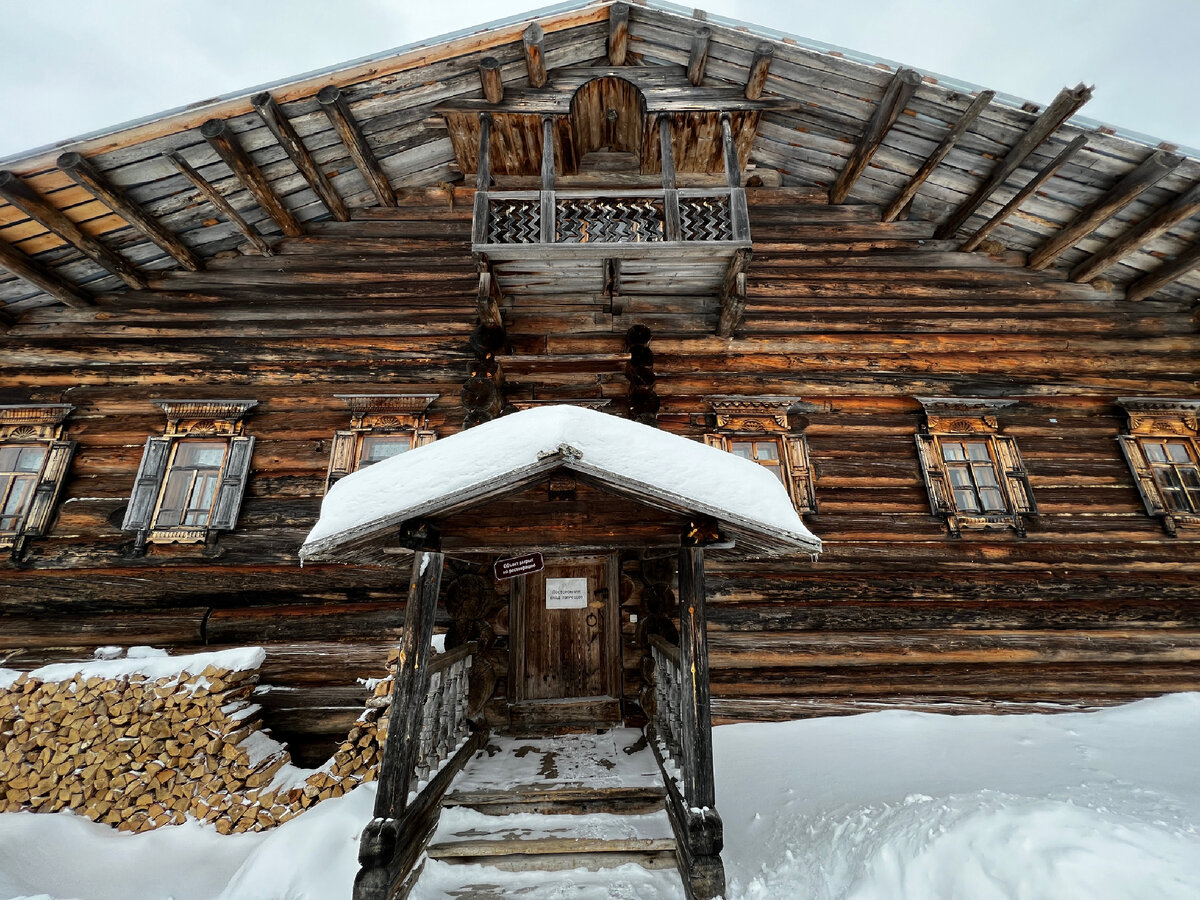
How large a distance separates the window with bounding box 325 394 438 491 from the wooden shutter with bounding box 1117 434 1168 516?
931cm

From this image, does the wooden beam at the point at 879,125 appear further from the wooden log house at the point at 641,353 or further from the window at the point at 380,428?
the window at the point at 380,428

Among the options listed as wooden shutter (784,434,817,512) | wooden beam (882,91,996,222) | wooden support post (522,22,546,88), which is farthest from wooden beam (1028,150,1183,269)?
wooden support post (522,22,546,88)

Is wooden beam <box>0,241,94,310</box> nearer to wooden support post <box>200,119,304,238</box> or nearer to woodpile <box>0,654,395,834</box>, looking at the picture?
wooden support post <box>200,119,304,238</box>

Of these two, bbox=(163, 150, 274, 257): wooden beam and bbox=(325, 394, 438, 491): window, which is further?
bbox=(325, 394, 438, 491): window

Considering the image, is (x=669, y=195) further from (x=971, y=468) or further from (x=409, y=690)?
(x=409, y=690)

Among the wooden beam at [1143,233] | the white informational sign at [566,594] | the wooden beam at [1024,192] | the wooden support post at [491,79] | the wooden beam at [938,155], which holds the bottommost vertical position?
the white informational sign at [566,594]

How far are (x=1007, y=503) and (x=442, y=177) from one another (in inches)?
369

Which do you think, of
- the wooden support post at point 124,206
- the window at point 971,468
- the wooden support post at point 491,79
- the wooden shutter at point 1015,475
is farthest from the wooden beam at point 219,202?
the wooden shutter at point 1015,475

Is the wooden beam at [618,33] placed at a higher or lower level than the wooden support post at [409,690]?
higher

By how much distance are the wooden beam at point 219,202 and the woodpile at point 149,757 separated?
18.3 feet

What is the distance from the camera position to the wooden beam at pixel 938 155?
6.25 m

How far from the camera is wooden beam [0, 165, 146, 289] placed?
577 cm

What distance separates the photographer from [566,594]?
254 inches

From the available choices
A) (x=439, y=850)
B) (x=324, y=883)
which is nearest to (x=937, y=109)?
(x=439, y=850)
